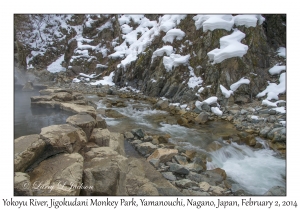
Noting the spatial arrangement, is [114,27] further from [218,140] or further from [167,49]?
[218,140]

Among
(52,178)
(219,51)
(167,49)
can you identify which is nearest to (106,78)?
(167,49)

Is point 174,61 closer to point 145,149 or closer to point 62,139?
point 145,149

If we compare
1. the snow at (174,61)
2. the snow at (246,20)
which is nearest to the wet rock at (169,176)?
the snow at (174,61)

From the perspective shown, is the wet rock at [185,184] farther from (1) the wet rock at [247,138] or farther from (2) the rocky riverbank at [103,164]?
(1) the wet rock at [247,138]

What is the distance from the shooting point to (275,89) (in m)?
9.85

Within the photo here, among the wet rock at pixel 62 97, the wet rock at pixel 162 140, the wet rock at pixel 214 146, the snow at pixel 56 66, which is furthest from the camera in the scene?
the snow at pixel 56 66

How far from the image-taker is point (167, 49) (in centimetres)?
1380

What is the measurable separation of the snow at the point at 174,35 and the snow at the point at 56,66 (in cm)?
1949

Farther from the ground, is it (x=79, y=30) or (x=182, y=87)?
(x=79, y=30)

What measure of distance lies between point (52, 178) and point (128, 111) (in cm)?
768

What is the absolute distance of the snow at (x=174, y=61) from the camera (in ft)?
41.7

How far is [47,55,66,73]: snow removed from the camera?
93.1 ft

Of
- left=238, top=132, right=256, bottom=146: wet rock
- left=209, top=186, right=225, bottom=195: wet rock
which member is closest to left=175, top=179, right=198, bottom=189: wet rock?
left=209, top=186, right=225, bottom=195: wet rock

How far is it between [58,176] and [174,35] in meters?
13.4
